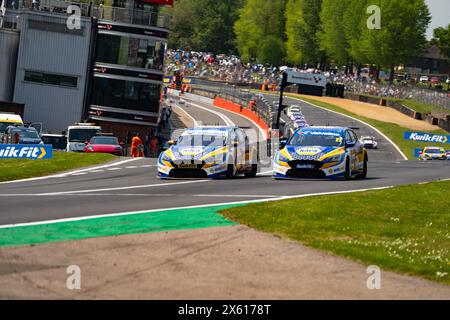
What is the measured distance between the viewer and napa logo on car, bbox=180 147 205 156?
2578 centimetres

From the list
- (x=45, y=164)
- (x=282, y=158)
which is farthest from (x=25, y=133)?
(x=282, y=158)

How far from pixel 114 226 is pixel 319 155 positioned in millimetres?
11554

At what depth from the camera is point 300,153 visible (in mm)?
25906

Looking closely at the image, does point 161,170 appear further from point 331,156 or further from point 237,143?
point 331,156

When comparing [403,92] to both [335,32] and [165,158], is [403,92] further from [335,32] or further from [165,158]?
[165,158]

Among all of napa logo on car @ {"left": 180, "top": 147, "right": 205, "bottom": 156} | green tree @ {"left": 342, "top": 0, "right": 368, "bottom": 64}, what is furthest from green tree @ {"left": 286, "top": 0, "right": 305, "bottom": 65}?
napa logo on car @ {"left": 180, "top": 147, "right": 205, "bottom": 156}

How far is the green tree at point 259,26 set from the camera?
169 metres

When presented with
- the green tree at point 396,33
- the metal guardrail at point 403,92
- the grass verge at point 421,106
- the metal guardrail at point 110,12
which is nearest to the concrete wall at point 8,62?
the metal guardrail at point 110,12

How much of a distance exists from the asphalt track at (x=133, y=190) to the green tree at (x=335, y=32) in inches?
3998

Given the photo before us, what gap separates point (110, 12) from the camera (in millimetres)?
61250

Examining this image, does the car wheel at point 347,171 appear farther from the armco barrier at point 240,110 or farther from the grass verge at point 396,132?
the armco barrier at point 240,110

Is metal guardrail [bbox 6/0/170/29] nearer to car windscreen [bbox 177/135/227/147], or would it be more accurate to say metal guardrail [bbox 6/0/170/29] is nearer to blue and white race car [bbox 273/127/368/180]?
car windscreen [bbox 177/135/227/147]
